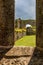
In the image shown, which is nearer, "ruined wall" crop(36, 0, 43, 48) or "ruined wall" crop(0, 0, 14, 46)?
"ruined wall" crop(36, 0, 43, 48)

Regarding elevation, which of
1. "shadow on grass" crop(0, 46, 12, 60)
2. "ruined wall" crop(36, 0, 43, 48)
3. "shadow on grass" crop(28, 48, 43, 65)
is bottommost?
"shadow on grass" crop(28, 48, 43, 65)

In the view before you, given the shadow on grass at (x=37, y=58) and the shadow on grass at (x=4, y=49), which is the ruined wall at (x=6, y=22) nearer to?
the shadow on grass at (x=4, y=49)

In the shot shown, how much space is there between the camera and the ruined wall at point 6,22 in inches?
203

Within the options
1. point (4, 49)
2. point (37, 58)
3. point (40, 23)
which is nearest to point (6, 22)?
point (4, 49)

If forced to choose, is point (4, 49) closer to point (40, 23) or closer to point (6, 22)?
point (6, 22)

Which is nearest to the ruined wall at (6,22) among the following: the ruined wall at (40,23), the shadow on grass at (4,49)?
the shadow on grass at (4,49)

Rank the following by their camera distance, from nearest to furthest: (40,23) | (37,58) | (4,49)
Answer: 1. (37,58)
2. (40,23)
3. (4,49)

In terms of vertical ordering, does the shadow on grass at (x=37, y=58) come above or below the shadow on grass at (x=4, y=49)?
below

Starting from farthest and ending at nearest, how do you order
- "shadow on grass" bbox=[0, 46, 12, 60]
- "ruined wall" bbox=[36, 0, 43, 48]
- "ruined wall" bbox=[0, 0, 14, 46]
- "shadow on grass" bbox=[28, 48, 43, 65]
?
"ruined wall" bbox=[0, 0, 14, 46]
"shadow on grass" bbox=[0, 46, 12, 60]
"ruined wall" bbox=[36, 0, 43, 48]
"shadow on grass" bbox=[28, 48, 43, 65]

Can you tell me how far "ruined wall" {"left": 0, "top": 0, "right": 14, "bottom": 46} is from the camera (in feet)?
16.9

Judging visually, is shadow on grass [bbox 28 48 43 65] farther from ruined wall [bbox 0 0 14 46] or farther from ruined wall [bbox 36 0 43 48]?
ruined wall [bbox 0 0 14 46]

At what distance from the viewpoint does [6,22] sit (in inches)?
204

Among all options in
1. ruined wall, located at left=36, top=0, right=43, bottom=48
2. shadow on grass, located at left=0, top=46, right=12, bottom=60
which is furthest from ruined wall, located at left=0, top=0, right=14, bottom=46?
ruined wall, located at left=36, top=0, right=43, bottom=48

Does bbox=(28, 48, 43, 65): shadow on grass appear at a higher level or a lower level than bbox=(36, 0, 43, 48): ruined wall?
lower
